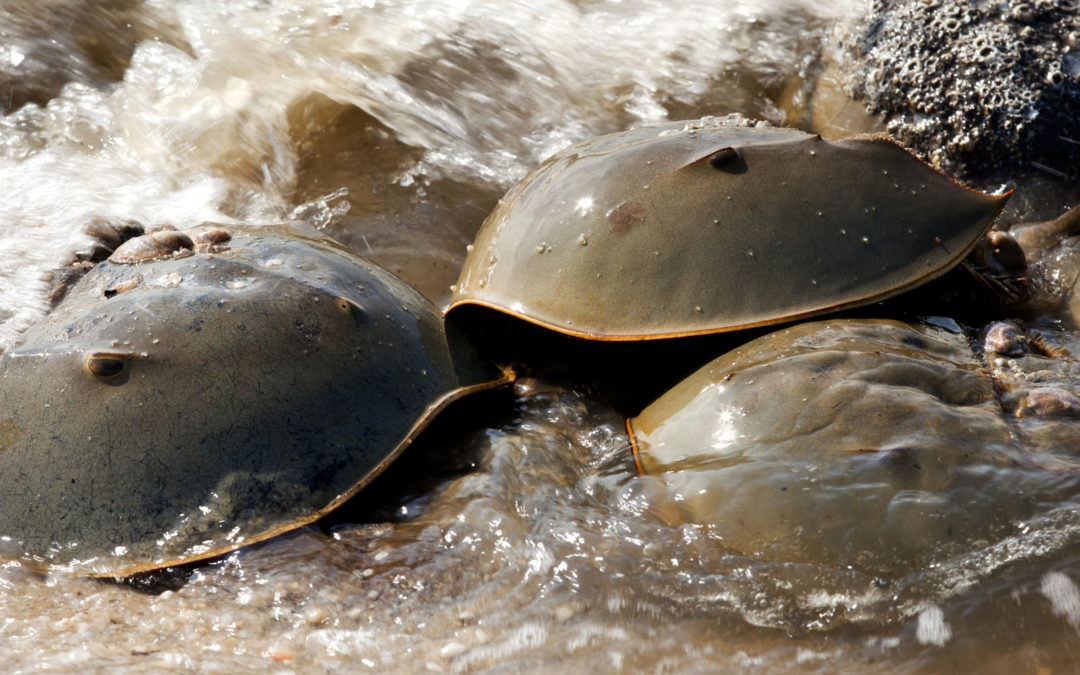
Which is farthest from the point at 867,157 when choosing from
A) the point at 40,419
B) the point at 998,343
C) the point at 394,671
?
Answer: the point at 40,419

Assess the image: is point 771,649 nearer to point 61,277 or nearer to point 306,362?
point 306,362

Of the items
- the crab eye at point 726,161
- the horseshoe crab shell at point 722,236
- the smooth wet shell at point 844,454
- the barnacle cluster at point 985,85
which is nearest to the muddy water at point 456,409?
the smooth wet shell at point 844,454

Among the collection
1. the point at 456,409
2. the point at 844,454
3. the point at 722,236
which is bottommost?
the point at 456,409

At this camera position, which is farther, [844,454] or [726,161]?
[726,161]

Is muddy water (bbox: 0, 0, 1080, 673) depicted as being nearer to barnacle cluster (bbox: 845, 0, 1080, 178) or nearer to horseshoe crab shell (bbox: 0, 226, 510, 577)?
horseshoe crab shell (bbox: 0, 226, 510, 577)

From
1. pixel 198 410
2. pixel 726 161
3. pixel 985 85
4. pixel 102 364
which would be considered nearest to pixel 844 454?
pixel 726 161

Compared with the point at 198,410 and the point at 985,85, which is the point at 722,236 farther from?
the point at 985,85
